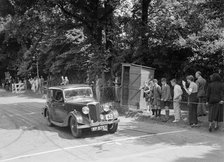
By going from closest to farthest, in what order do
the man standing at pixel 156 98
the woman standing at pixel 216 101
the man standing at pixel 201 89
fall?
the woman standing at pixel 216 101
the man standing at pixel 201 89
the man standing at pixel 156 98

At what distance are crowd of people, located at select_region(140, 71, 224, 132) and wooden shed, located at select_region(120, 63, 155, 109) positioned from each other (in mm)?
520

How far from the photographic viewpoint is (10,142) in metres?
10.3

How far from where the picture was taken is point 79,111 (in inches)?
424

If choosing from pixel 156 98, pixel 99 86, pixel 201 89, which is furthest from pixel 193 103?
pixel 99 86

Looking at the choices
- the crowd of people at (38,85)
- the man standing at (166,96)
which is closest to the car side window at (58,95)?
the man standing at (166,96)

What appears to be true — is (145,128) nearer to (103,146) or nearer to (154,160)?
(103,146)

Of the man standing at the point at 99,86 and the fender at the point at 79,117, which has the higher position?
the man standing at the point at 99,86

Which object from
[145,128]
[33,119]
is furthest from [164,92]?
[33,119]

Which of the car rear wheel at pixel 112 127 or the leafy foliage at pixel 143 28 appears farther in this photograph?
the leafy foliage at pixel 143 28

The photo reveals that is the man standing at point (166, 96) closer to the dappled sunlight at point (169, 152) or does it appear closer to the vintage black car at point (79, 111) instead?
the vintage black car at point (79, 111)

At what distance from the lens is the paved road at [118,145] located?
25.3 ft

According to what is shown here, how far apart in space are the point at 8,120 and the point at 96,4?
8713 millimetres

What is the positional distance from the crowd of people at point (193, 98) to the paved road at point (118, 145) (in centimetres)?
69

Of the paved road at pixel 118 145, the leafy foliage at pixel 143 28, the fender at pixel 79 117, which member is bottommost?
the paved road at pixel 118 145
